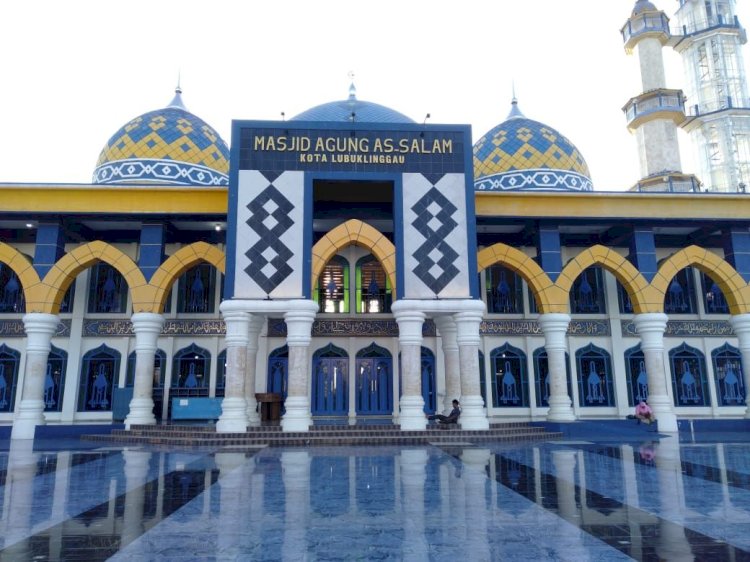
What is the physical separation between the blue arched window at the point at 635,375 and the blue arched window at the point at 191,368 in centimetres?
1280

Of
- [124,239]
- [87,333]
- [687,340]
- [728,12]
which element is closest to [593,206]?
[687,340]

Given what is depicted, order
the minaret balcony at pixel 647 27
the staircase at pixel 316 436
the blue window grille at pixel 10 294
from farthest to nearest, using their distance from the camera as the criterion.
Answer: the minaret balcony at pixel 647 27
the blue window grille at pixel 10 294
the staircase at pixel 316 436

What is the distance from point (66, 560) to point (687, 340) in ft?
59.8

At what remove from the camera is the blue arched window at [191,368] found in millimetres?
16438

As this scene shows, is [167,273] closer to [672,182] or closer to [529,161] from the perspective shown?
[529,161]

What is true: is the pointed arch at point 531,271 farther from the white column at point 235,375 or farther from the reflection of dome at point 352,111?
the reflection of dome at point 352,111

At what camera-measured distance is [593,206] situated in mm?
15383

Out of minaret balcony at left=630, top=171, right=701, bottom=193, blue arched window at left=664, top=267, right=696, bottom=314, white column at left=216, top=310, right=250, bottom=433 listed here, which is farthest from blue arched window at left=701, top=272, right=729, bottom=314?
white column at left=216, top=310, right=250, bottom=433

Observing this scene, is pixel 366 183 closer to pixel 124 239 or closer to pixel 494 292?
pixel 494 292

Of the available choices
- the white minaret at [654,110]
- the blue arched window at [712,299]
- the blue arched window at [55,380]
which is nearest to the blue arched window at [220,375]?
the blue arched window at [55,380]

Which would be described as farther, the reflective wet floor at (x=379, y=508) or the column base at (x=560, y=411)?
the column base at (x=560, y=411)

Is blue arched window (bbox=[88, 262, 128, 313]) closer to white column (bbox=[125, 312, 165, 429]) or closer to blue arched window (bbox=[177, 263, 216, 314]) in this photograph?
blue arched window (bbox=[177, 263, 216, 314])

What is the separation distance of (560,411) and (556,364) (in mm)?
1221

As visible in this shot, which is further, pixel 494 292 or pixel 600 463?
pixel 494 292
